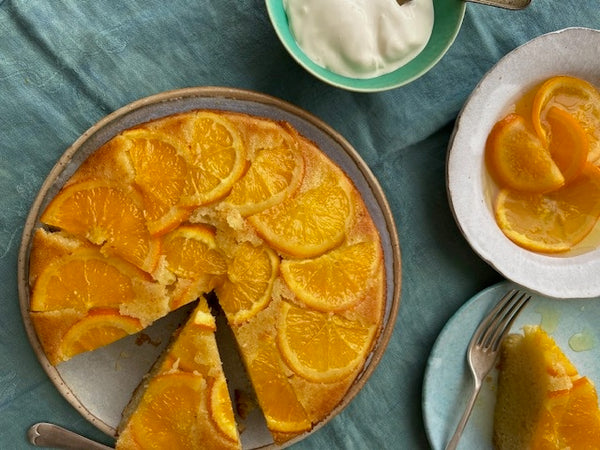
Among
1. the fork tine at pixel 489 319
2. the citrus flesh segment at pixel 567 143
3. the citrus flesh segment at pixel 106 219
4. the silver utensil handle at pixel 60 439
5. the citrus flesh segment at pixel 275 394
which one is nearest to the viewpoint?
the citrus flesh segment at pixel 106 219

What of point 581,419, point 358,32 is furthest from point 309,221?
point 581,419

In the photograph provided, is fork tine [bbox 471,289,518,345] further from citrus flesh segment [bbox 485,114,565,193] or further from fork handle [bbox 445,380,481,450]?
citrus flesh segment [bbox 485,114,565,193]

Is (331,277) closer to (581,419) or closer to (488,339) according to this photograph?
(488,339)

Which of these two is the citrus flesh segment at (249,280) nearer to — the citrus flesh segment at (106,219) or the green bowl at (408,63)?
the citrus flesh segment at (106,219)

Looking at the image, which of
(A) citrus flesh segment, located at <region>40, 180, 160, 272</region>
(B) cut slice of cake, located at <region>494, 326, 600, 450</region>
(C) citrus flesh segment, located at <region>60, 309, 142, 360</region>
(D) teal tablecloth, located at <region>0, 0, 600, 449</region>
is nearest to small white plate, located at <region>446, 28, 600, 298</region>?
(D) teal tablecloth, located at <region>0, 0, 600, 449</region>

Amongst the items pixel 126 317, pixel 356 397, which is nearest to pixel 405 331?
pixel 356 397

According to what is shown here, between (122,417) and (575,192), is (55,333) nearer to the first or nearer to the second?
(122,417)

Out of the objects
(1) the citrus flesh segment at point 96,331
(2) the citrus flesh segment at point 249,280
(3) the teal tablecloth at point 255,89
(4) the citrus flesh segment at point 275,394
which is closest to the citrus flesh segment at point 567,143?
(3) the teal tablecloth at point 255,89
